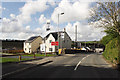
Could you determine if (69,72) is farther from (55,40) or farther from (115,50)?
(55,40)

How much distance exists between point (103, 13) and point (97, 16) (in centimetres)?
105

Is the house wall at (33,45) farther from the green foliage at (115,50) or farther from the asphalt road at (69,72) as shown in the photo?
the asphalt road at (69,72)

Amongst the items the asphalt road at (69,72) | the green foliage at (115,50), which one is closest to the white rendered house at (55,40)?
the green foliage at (115,50)

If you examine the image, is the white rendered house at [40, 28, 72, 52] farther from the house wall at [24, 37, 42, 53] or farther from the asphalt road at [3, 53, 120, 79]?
the asphalt road at [3, 53, 120, 79]

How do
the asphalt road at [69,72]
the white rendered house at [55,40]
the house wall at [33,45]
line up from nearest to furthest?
1. the asphalt road at [69,72]
2. the white rendered house at [55,40]
3. the house wall at [33,45]

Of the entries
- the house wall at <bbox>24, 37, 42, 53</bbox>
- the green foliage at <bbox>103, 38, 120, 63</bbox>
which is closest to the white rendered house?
the house wall at <bbox>24, 37, 42, 53</bbox>

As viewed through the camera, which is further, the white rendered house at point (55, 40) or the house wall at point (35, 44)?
the house wall at point (35, 44)

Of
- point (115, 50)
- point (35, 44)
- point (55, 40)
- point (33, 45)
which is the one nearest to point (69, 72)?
point (115, 50)

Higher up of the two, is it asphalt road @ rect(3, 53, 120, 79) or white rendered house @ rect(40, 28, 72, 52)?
white rendered house @ rect(40, 28, 72, 52)

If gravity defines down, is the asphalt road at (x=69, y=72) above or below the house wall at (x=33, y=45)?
below

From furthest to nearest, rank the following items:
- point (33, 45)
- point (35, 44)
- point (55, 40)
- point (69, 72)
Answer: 1. point (35, 44)
2. point (33, 45)
3. point (55, 40)
4. point (69, 72)

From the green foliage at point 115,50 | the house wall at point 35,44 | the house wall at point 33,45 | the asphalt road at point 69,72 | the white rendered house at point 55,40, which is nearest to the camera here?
the asphalt road at point 69,72

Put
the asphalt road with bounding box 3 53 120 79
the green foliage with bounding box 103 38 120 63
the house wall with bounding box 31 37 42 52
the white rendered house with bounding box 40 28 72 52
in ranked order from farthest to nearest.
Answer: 1. the house wall with bounding box 31 37 42 52
2. the white rendered house with bounding box 40 28 72 52
3. the green foliage with bounding box 103 38 120 63
4. the asphalt road with bounding box 3 53 120 79

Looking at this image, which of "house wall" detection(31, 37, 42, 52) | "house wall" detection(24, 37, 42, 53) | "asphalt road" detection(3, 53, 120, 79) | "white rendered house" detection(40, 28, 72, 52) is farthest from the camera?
"house wall" detection(31, 37, 42, 52)
